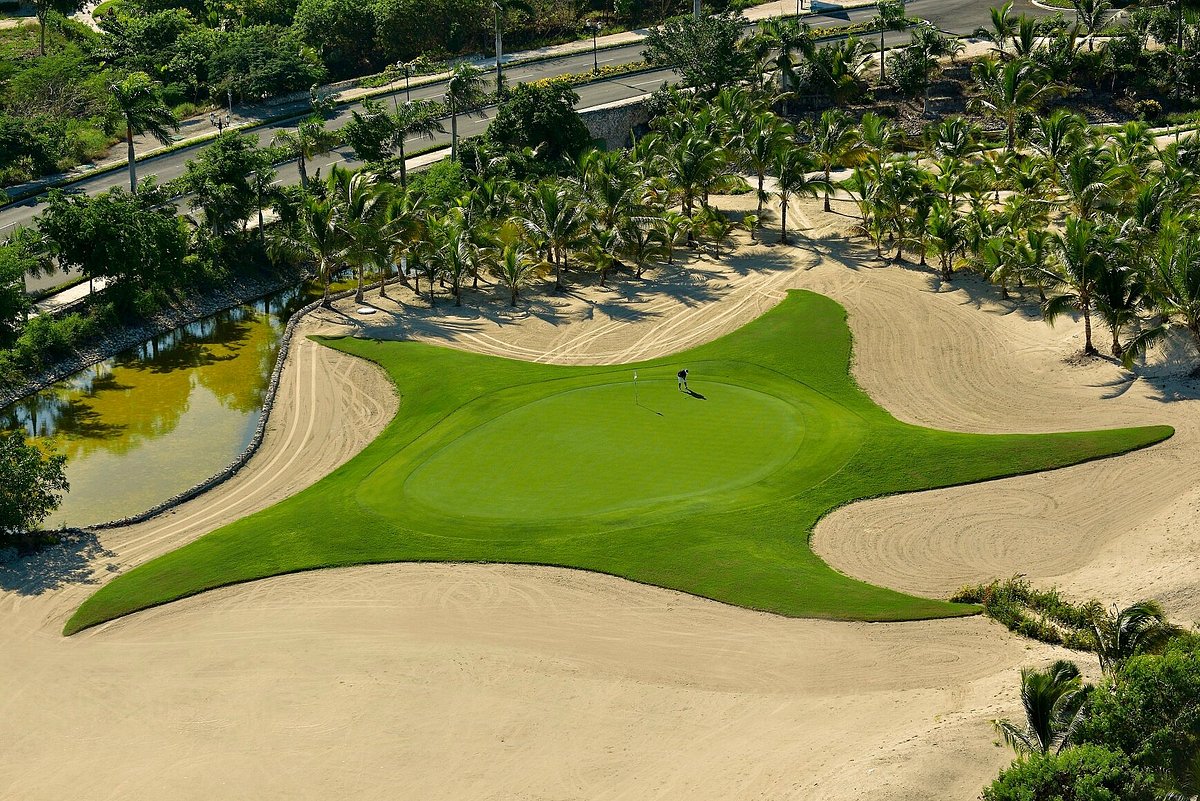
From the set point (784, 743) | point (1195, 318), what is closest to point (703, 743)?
point (784, 743)

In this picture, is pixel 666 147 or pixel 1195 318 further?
pixel 666 147

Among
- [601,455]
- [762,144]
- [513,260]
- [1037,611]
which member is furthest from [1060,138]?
[1037,611]

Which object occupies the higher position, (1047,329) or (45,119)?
(45,119)

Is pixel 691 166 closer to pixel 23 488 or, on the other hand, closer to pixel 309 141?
pixel 309 141

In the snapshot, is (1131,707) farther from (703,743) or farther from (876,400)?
(876,400)

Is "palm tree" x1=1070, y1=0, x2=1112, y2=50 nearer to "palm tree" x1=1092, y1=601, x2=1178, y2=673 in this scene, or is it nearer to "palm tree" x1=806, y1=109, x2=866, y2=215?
"palm tree" x1=806, y1=109, x2=866, y2=215

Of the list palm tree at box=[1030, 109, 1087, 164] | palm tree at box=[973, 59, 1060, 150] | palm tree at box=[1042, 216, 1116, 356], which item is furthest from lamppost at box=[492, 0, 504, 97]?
palm tree at box=[1042, 216, 1116, 356]
